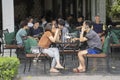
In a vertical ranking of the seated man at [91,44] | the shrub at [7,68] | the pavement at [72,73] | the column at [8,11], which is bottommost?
the pavement at [72,73]

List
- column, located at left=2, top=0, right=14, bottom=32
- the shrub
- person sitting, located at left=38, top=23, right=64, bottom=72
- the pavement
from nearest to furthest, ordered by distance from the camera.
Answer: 1. the shrub
2. the pavement
3. person sitting, located at left=38, top=23, right=64, bottom=72
4. column, located at left=2, top=0, right=14, bottom=32

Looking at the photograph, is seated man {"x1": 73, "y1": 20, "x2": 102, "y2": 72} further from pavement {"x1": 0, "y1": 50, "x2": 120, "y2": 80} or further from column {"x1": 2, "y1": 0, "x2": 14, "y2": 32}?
column {"x1": 2, "y1": 0, "x2": 14, "y2": 32}

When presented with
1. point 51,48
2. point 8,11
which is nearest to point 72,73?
point 51,48

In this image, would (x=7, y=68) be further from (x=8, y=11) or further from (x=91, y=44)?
(x=8, y=11)

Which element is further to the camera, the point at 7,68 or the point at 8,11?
the point at 8,11

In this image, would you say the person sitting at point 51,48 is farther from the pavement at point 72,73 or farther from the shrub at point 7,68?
the shrub at point 7,68

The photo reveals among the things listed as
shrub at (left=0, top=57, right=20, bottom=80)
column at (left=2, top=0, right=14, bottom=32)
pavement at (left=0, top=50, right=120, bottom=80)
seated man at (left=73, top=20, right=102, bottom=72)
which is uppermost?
column at (left=2, top=0, right=14, bottom=32)

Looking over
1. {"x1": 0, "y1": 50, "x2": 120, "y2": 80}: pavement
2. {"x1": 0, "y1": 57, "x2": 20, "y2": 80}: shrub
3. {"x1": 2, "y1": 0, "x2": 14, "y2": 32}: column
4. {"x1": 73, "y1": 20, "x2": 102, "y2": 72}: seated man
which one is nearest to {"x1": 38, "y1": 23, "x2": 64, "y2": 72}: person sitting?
{"x1": 0, "y1": 50, "x2": 120, "y2": 80}: pavement

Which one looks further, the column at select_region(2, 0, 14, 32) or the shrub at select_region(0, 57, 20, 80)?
the column at select_region(2, 0, 14, 32)

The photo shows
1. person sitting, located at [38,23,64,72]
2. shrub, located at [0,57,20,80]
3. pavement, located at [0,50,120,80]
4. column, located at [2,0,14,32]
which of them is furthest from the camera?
column, located at [2,0,14,32]

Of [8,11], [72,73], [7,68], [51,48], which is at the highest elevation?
[8,11]

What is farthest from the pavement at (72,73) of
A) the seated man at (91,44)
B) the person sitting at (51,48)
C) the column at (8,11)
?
the column at (8,11)

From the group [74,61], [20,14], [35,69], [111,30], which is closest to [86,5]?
[20,14]

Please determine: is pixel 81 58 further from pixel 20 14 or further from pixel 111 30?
pixel 20 14
